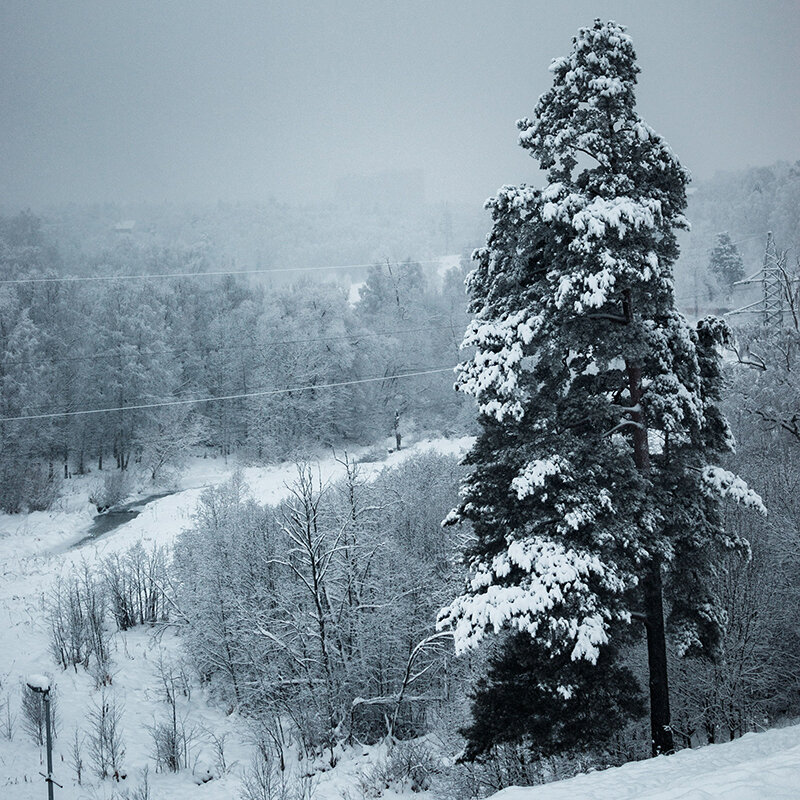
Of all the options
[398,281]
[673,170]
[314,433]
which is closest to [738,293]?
[398,281]

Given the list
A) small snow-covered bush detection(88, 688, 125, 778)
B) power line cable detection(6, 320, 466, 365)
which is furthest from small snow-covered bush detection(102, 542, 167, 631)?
power line cable detection(6, 320, 466, 365)

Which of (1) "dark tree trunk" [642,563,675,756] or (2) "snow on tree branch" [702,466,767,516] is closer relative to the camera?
(2) "snow on tree branch" [702,466,767,516]

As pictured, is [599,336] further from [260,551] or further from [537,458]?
[260,551]

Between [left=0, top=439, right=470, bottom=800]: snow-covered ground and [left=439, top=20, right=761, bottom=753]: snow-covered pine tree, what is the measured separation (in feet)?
27.6

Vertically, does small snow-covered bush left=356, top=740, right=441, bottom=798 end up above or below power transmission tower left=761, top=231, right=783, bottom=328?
below

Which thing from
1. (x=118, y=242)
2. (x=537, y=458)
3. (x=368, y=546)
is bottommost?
(x=368, y=546)

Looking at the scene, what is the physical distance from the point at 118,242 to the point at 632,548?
104 meters

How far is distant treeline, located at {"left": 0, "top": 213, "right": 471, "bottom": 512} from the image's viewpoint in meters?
45.8

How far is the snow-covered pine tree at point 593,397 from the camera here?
7.95 metres

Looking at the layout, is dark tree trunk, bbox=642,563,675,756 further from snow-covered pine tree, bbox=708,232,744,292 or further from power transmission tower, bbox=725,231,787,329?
snow-covered pine tree, bbox=708,232,744,292

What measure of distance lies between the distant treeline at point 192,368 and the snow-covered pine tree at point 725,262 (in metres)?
28.8

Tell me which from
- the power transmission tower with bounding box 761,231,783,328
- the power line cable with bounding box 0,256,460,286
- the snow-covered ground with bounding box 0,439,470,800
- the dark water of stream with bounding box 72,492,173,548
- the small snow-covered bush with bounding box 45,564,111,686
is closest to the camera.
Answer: the power transmission tower with bounding box 761,231,783,328

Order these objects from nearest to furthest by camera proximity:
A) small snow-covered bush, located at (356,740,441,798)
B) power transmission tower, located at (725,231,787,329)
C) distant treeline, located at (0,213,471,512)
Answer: power transmission tower, located at (725,231,787,329)
small snow-covered bush, located at (356,740,441,798)
distant treeline, located at (0,213,471,512)

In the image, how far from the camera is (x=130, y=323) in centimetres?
4947
